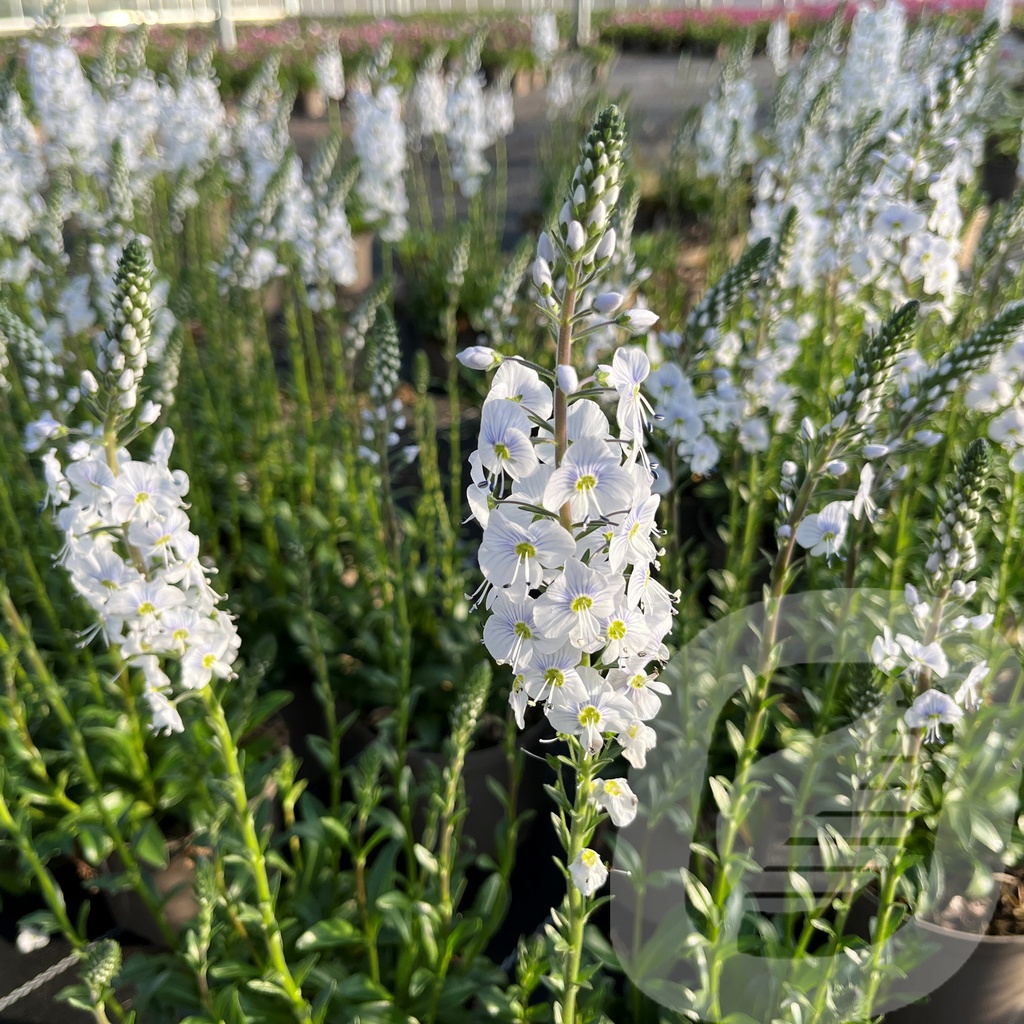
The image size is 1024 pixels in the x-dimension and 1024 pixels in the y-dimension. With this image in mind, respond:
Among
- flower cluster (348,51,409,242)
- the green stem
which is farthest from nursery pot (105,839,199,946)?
flower cluster (348,51,409,242)

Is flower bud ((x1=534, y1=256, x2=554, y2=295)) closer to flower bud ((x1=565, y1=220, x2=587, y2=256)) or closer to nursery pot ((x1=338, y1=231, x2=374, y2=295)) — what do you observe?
flower bud ((x1=565, y1=220, x2=587, y2=256))

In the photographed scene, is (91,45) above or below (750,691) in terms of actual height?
above

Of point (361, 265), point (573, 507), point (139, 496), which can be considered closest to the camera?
point (573, 507)

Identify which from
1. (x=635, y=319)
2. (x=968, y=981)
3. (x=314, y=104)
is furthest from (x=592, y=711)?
(x=314, y=104)

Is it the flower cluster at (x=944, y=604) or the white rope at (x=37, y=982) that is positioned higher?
the flower cluster at (x=944, y=604)

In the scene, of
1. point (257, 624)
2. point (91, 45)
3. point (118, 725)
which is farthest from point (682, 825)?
point (91, 45)

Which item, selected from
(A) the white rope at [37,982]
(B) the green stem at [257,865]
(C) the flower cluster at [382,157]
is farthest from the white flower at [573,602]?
(C) the flower cluster at [382,157]

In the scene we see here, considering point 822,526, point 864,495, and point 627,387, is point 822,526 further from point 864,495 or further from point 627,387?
point 627,387

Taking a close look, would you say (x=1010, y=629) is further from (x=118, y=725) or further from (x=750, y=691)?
(x=118, y=725)

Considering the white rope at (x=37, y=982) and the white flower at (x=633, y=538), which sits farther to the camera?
the white rope at (x=37, y=982)

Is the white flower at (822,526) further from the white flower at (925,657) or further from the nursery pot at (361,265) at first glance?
the nursery pot at (361,265)

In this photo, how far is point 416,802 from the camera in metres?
3.53

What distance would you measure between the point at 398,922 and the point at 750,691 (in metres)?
1.39

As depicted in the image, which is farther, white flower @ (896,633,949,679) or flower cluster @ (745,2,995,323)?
flower cluster @ (745,2,995,323)
